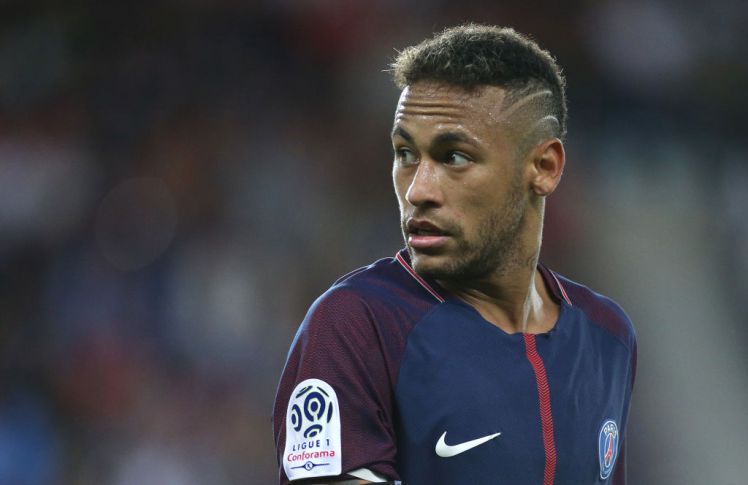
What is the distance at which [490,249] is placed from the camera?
9.28ft

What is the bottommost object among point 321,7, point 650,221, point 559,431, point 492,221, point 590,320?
point 559,431

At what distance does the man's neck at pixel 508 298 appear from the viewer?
290 cm

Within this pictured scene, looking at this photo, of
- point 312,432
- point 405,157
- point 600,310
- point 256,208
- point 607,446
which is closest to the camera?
point 312,432

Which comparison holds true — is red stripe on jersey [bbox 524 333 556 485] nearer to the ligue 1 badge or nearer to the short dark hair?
the ligue 1 badge

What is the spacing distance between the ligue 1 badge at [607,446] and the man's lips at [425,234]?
2.19ft

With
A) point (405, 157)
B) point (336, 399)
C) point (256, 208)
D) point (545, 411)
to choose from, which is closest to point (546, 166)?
point (405, 157)

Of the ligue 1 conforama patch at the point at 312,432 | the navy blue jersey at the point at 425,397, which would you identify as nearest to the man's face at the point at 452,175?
the navy blue jersey at the point at 425,397

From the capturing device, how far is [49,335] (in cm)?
766

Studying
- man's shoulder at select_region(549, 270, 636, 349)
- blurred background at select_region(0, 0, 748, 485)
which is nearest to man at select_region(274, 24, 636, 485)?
man's shoulder at select_region(549, 270, 636, 349)

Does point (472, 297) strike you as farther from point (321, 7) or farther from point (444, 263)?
point (321, 7)

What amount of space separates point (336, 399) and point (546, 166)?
87 centimetres

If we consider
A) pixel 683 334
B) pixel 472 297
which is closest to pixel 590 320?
pixel 472 297

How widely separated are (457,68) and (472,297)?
2.00 feet

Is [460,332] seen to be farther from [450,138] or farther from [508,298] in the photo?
[450,138]
